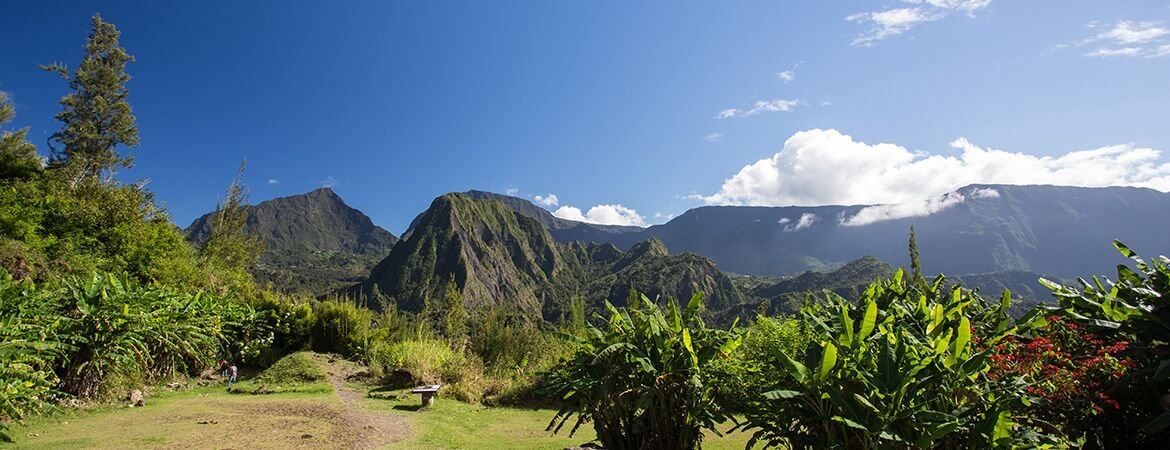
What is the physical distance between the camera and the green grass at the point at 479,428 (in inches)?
231

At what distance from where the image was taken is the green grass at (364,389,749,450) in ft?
19.2

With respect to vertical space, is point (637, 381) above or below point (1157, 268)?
below

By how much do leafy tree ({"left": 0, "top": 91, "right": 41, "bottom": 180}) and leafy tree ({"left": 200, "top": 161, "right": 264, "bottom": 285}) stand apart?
21.8ft

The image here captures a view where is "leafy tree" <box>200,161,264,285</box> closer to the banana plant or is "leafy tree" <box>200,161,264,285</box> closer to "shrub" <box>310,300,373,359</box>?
"shrub" <box>310,300,373,359</box>

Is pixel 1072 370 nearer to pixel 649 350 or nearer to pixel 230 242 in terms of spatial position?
pixel 649 350

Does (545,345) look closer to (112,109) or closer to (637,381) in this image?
(637,381)

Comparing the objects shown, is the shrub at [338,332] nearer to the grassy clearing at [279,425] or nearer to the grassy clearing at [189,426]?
the grassy clearing at [279,425]

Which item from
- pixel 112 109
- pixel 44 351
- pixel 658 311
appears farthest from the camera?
pixel 112 109

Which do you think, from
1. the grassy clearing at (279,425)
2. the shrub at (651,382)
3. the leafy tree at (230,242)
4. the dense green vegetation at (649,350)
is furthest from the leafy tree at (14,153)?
the shrub at (651,382)

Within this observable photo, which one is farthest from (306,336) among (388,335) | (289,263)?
(289,263)

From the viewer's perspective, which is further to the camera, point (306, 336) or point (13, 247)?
point (306, 336)

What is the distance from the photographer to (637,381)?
153 inches

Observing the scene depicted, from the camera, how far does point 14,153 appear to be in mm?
22766

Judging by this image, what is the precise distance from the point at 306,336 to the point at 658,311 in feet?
40.0
